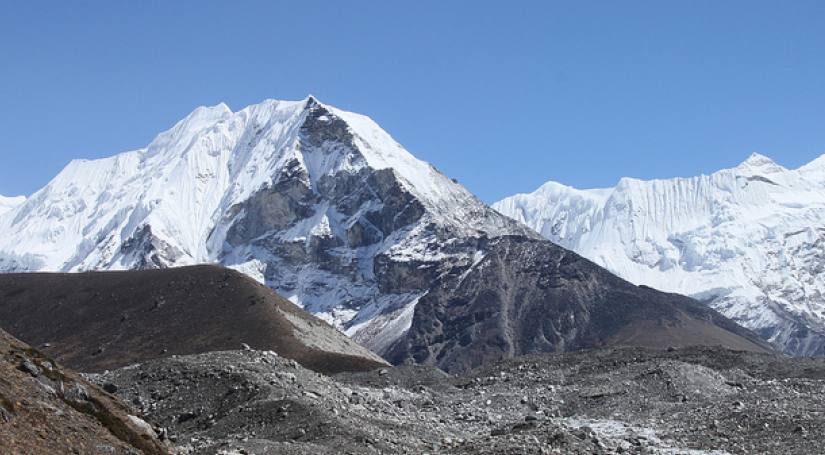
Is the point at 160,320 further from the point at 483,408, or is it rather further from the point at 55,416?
the point at 55,416

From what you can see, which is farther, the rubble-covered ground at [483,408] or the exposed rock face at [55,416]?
the rubble-covered ground at [483,408]

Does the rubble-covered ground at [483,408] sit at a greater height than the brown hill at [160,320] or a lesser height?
lesser

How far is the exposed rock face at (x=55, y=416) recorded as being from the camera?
132 feet

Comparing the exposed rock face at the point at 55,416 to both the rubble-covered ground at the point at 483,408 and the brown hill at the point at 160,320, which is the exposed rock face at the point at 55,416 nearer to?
the rubble-covered ground at the point at 483,408

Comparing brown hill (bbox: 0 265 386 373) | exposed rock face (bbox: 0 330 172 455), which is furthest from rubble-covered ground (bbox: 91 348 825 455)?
brown hill (bbox: 0 265 386 373)

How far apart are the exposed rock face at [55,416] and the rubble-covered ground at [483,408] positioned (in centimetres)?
590

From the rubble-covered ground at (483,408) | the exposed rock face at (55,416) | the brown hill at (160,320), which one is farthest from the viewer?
the brown hill at (160,320)

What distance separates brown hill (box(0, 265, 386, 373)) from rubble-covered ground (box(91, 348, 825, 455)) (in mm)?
39200

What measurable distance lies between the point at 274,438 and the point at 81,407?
1950 centimetres

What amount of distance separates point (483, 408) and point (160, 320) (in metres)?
77.6

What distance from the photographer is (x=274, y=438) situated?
65.6 meters

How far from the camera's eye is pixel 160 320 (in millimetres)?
154375

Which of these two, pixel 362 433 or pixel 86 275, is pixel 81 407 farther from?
pixel 86 275

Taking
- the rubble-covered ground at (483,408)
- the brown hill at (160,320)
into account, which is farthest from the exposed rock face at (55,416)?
the brown hill at (160,320)
